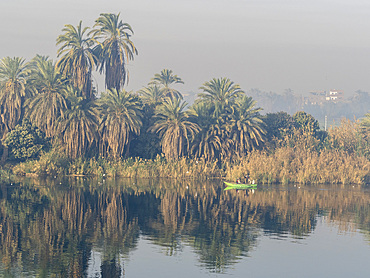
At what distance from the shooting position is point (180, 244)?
104 feet

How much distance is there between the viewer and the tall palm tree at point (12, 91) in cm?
7056

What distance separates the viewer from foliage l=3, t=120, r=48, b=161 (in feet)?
228

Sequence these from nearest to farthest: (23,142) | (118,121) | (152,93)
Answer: (118,121)
(23,142)
(152,93)

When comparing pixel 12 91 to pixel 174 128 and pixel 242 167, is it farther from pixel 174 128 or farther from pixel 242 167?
pixel 242 167

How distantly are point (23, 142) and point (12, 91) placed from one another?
5843 mm

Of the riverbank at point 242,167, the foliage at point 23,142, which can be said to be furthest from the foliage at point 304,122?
the foliage at point 23,142

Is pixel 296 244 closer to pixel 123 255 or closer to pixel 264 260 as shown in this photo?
pixel 264 260

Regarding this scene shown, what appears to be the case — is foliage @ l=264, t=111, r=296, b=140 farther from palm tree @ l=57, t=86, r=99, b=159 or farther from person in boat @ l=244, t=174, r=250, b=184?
palm tree @ l=57, t=86, r=99, b=159

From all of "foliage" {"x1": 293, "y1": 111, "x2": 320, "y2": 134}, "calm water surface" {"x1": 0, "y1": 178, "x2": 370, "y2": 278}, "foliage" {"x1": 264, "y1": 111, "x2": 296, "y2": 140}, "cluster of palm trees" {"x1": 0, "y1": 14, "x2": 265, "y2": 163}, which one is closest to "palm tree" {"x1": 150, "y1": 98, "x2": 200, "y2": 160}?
"cluster of palm trees" {"x1": 0, "y1": 14, "x2": 265, "y2": 163}

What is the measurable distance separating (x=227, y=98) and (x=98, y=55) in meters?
16.7

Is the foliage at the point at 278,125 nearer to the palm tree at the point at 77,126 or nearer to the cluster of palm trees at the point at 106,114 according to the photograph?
the cluster of palm trees at the point at 106,114

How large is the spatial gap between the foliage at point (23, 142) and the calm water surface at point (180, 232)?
44.6ft

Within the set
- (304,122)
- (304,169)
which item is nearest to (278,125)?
(304,122)

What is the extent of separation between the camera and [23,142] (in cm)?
6962
